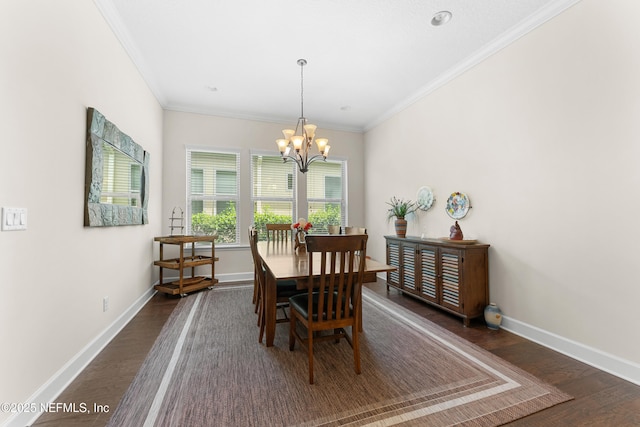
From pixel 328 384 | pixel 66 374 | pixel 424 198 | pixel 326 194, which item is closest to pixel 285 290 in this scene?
pixel 328 384

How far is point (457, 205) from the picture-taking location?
3312 mm

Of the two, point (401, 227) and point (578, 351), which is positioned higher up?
point (401, 227)

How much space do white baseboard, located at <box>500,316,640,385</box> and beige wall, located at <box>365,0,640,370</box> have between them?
0.02 meters

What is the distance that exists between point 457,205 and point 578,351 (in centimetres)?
173

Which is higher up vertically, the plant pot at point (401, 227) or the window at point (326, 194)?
the window at point (326, 194)

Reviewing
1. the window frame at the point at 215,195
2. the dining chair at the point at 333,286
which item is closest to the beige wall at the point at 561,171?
the dining chair at the point at 333,286

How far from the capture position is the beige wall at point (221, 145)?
14.5ft

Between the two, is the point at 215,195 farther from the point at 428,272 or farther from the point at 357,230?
the point at 428,272

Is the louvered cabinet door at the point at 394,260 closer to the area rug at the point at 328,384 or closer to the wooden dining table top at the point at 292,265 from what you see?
the area rug at the point at 328,384

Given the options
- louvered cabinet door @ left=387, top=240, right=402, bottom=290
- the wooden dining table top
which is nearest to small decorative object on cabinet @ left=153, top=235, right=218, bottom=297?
the wooden dining table top

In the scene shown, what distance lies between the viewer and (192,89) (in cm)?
388

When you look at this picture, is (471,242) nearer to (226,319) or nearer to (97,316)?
(226,319)

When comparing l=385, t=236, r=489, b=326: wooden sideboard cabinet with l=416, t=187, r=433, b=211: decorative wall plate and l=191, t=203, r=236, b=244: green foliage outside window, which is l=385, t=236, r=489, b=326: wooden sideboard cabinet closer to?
l=416, t=187, r=433, b=211: decorative wall plate

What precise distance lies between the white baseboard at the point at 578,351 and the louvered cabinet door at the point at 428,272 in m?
0.72
